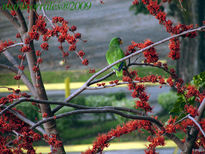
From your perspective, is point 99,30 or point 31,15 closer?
point 31,15

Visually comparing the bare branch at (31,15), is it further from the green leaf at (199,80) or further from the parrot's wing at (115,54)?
the green leaf at (199,80)

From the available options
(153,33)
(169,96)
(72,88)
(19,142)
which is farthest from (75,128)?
(19,142)

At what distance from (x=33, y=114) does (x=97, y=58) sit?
1.02m

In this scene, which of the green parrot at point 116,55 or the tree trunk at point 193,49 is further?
the tree trunk at point 193,49

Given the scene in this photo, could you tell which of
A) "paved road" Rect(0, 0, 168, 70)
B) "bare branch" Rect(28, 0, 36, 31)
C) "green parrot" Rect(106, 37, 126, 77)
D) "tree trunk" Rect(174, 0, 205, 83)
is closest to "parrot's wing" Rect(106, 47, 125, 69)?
"green parrot" Rect(106, 37, 126, 77)

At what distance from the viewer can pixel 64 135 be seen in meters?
3.48

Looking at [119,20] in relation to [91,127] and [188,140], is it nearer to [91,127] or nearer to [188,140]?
[91,127]

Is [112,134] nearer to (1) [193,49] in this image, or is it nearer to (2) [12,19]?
(2) [12,19]

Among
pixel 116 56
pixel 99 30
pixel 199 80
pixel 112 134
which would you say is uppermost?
pixel 99 30

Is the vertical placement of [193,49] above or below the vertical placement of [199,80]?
above

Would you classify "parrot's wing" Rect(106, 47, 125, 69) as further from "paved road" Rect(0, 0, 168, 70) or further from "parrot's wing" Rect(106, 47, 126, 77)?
"paved road" Rect(0, 0, 168, 70)

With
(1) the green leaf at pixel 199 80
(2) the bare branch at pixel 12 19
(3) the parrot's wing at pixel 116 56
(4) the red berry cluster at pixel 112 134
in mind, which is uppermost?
(2) the bare branch at pixel 12 19

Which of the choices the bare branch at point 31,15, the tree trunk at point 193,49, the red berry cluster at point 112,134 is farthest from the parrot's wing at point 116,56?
the tree trunk at point 193,49

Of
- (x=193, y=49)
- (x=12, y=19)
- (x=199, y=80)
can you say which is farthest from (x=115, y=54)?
(x=193, y=49)
